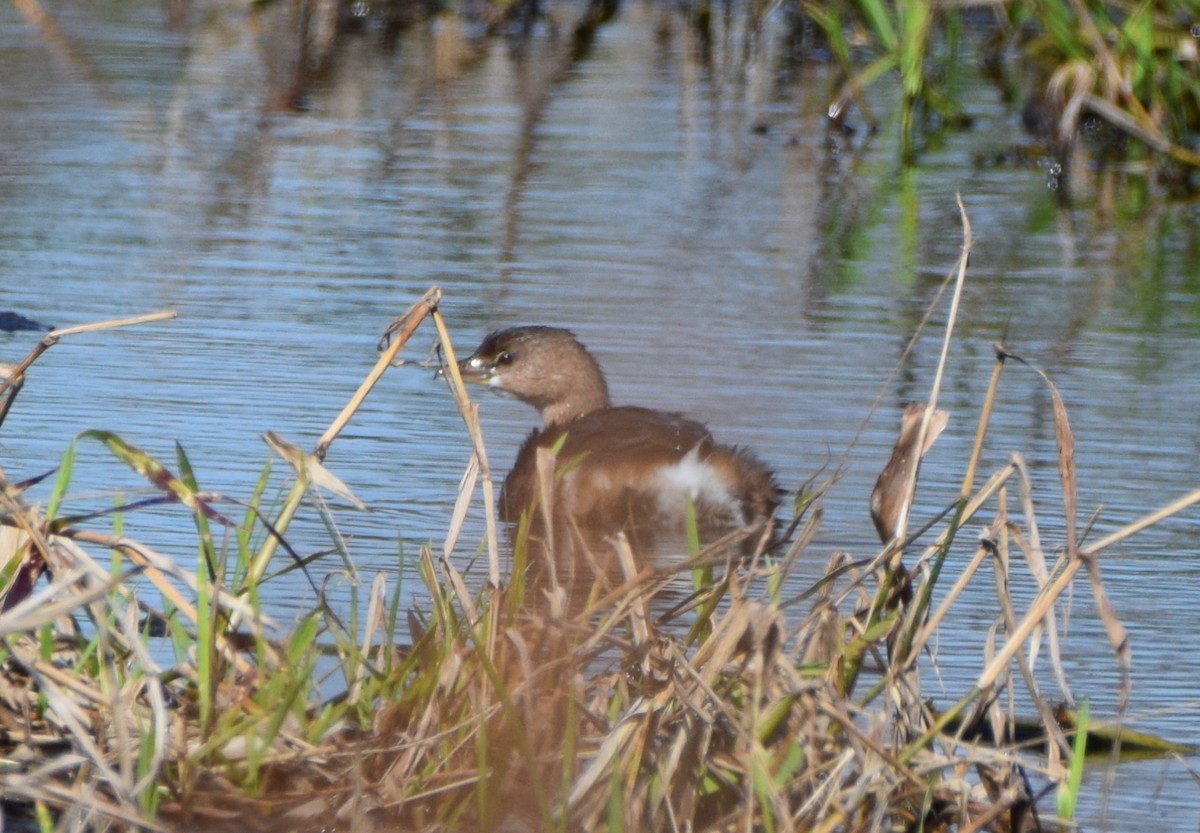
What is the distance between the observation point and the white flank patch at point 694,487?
4.57 metres

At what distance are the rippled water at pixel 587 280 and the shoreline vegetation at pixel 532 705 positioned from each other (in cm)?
25

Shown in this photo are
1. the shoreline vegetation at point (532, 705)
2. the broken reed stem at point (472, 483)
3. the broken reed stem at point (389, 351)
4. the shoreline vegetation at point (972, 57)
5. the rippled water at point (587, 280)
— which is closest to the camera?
the shoreline vegetation at point (532, 705)

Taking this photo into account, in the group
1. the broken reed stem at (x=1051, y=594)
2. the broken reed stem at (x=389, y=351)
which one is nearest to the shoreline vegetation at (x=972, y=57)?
the broken reed stem at (x=389, y=351)

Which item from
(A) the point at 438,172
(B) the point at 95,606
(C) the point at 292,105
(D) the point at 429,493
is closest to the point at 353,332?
(D) the point at 429,493

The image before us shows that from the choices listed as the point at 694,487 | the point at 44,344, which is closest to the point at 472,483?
the point at 44,344

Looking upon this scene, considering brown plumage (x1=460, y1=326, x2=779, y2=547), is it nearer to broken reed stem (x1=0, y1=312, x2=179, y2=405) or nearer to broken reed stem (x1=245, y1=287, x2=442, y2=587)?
broken reed stem (x1=245, y1=287, x2=442, y2=587)

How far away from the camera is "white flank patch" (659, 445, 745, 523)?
4.57m

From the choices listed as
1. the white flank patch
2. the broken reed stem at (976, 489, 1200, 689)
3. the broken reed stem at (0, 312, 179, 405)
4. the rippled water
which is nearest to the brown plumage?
the white flank patch

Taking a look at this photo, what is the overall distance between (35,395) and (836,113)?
18.6ft

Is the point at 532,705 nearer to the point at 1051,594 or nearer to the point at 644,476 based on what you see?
the point at 1051,594

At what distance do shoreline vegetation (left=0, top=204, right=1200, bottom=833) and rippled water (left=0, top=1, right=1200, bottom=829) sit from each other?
0.81 ft

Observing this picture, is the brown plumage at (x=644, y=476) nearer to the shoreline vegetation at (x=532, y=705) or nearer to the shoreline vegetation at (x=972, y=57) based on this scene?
the shoreline vegetation at (x=532, y=705)

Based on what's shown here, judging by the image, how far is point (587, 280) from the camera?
6.64 metres

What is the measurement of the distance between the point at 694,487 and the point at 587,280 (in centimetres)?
215
